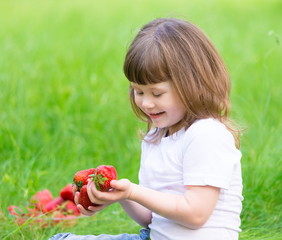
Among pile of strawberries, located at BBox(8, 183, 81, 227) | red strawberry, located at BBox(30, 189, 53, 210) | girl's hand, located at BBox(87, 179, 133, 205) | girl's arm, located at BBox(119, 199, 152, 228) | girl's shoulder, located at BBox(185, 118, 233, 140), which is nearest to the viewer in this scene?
girl's hand, located at BBox(87, 179, 133, 205)

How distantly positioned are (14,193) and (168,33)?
1.34 m

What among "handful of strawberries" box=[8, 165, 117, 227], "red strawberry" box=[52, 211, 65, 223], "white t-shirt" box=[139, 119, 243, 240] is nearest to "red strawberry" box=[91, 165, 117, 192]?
"handful of strawberries" box=[8, 165, 117, 227]

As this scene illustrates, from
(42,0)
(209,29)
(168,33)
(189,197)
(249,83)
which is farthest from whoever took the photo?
(42,0)

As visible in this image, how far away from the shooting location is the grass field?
2.85m

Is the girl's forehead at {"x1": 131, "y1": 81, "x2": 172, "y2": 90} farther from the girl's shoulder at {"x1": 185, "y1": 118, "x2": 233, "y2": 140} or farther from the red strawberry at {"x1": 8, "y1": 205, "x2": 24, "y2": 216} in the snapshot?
the red strawberry at {"x1": 8, "y1": 205, "x2": 24, "y2": 216}

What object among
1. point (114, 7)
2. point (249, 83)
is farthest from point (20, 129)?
point (114, 7)

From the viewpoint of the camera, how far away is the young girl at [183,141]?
188 cm

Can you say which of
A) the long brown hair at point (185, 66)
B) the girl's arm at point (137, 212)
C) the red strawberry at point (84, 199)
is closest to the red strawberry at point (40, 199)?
the girl's arm at point (137, 212)

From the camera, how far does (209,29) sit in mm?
5664

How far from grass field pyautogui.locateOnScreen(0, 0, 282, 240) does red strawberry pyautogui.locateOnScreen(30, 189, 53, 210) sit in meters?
0.06

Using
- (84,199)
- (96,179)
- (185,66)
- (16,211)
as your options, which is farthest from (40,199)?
(185,66)

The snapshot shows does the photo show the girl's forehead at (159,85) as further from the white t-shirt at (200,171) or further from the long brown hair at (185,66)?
the white t-shirt at (200,171)

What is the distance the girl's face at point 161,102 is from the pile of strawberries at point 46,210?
0.75 m

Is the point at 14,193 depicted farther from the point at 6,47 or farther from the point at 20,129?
the point at 6,47
